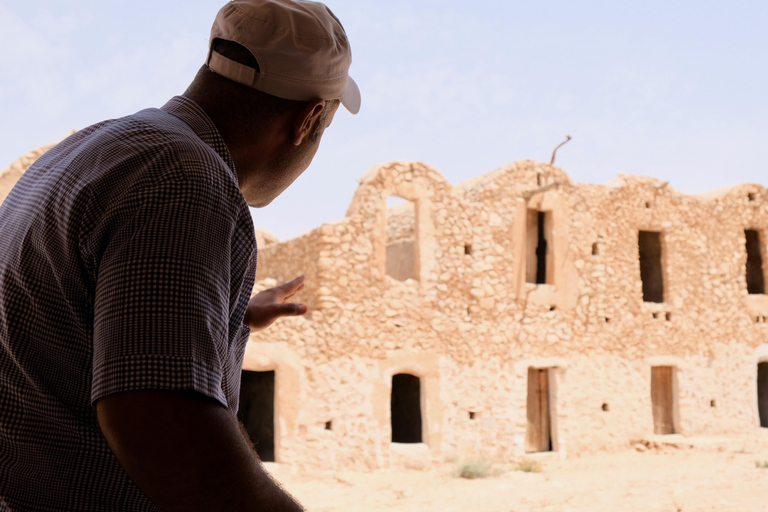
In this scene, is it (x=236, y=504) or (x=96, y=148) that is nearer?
(x=236, y=504)

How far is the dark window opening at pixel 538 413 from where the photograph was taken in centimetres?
1197

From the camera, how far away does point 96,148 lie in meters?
0.91

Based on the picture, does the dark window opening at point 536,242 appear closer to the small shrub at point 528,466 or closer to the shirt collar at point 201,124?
the small shrub at point 528,466

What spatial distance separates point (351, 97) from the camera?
130 centimetres

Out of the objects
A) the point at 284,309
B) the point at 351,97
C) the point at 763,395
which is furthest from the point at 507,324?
the point at 351,97

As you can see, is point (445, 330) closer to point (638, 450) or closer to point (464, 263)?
point (464, 263)

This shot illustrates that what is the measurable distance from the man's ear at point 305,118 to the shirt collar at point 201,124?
12cm

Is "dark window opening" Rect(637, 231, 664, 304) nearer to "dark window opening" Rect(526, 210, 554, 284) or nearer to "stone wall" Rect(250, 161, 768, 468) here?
"stone wall" Rect(250, 161, 768, 468)

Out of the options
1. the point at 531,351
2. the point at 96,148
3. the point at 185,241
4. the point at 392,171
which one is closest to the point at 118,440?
the point at 185,241

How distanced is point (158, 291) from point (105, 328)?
0.08 meters

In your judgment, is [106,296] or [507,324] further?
[507,324]

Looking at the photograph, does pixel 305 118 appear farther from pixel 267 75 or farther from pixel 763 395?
pixel 763 395

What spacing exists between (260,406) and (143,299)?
11714 millimetres

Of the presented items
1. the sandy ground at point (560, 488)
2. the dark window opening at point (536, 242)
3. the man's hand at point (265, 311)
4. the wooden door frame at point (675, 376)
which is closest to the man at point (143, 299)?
the man's hand at point (265, 311)
